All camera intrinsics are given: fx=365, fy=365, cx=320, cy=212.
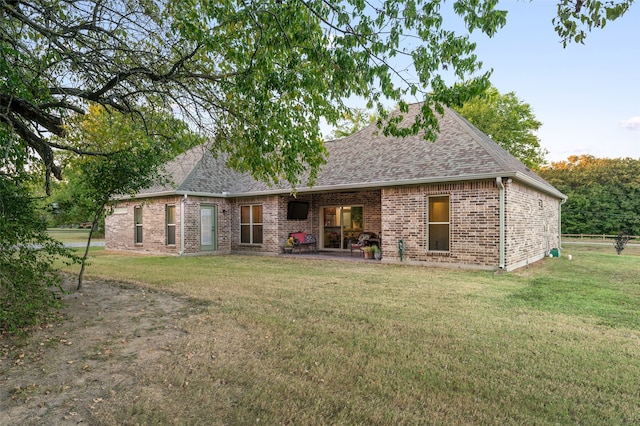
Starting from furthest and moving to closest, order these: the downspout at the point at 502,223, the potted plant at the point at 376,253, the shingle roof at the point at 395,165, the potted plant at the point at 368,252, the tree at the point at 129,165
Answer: the potted plant at the point at 368,252 < the potted plant at the point at 376,253 < the shingle roof at the point at 395,165 < the downspout at the point at 502,223 < the tree at the point at 129,165

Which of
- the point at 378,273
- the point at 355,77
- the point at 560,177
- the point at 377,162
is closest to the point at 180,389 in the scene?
the point at 355,77

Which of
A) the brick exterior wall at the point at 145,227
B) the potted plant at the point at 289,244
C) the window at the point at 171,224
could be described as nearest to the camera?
the potted plant at the point at 289,244

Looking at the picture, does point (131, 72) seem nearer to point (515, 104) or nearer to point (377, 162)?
point (377, 162)

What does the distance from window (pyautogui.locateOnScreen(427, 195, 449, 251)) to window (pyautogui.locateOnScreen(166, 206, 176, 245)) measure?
10432 mm

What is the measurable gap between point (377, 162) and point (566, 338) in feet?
31.1

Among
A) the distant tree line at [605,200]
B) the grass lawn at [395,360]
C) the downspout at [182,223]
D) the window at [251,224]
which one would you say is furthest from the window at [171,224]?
the distant tree line at [605,200]

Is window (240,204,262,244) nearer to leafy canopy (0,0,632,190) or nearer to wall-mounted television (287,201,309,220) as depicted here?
wall-mounted television (287,201,309,220)

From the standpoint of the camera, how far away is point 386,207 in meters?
12.0

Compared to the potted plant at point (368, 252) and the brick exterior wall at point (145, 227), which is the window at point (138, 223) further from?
the potted plant at point (368, 252)

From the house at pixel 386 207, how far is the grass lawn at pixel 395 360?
3.37m

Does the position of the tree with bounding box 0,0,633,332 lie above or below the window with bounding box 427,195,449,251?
above

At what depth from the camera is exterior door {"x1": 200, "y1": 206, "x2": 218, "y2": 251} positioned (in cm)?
1554

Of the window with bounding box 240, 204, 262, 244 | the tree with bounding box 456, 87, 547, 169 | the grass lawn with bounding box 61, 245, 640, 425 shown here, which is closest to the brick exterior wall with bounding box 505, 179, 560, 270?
the grass lawn with bounding box 61, 245, 640, 425

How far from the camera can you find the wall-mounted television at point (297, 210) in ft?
49.7
